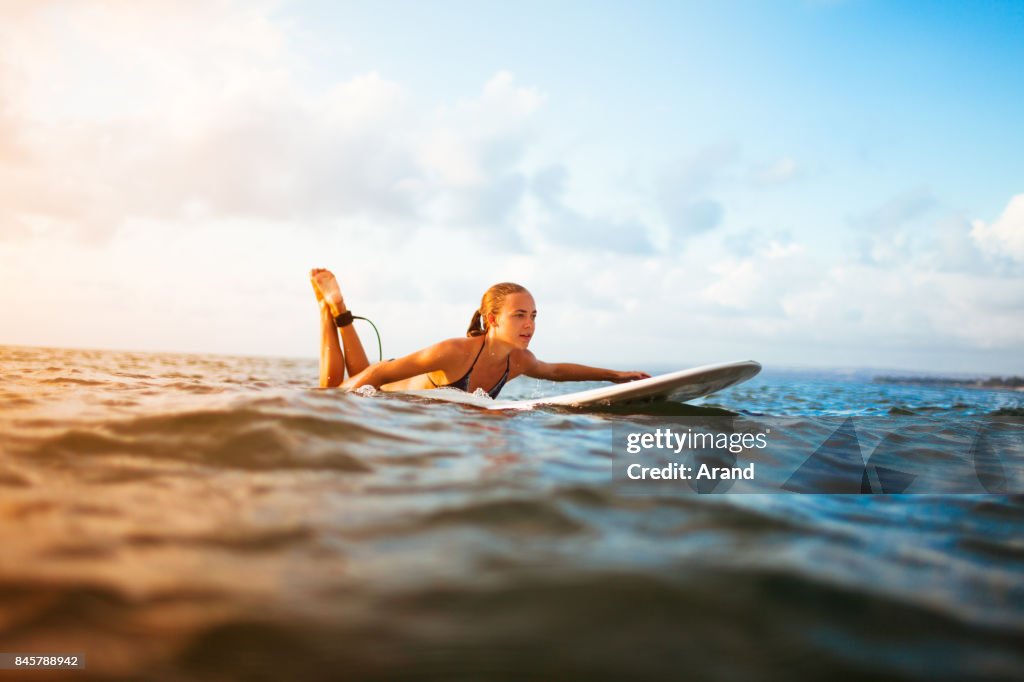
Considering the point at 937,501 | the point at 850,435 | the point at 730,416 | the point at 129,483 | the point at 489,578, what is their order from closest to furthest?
the point at 489,578, the point at 129,483, the point at 937,501, the point at 850,435, the point at 730,416

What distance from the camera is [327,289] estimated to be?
688cm

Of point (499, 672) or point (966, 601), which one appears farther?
point (966, 601)

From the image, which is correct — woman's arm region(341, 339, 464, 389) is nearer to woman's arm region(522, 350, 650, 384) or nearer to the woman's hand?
woman's arm region(522, 350, 650, 384)

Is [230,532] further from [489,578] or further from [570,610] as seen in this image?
[570,610]

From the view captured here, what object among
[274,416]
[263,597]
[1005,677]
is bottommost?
[1005,677]

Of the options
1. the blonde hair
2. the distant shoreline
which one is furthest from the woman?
the distant shoreline

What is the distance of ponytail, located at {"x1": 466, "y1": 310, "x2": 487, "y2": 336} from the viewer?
6.93 meters

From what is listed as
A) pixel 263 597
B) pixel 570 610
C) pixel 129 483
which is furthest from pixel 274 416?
pixel 570 610

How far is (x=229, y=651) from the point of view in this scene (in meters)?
1.34

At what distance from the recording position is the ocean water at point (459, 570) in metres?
1.36

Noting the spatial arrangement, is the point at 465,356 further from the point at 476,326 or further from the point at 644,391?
the point at 644,391

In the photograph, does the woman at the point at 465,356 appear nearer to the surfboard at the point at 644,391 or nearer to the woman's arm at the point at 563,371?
the woman's arm at the point at 563,371

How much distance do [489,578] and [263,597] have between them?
59cm

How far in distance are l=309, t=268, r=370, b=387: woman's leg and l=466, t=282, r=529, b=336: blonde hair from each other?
52.2 inches
